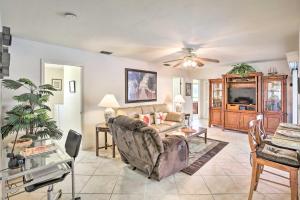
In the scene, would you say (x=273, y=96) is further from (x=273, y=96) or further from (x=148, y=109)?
(x=148, y=109)

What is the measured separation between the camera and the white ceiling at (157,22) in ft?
6.35

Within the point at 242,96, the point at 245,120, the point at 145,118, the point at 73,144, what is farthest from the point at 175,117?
the point at 73,144

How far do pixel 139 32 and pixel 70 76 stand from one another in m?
2.56

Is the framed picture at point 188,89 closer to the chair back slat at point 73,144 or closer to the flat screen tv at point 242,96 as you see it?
the flat screen tv at point 242,96

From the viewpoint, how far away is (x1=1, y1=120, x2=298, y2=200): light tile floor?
2.32m

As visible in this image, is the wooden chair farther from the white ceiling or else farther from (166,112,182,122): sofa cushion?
(166,112,182,122): sofa cushion

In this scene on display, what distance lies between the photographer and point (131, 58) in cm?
504

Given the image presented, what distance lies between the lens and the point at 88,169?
3.13m

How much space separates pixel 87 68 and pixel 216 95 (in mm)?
4717

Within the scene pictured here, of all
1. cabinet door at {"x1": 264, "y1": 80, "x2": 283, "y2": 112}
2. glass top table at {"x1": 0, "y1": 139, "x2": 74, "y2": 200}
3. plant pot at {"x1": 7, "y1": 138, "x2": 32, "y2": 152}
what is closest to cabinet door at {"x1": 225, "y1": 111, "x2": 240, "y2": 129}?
cabinet door at {"x1": 264, "y1": 80, "x2": 283, "y2": 112}

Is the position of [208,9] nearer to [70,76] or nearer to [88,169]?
[88,169]

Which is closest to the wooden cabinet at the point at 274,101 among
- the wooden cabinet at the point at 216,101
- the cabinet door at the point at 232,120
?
the cabinet door at the point at 232,120

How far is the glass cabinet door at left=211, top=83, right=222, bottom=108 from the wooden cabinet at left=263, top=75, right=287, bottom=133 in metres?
1.41

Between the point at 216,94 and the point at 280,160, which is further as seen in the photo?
the point at 216,94
